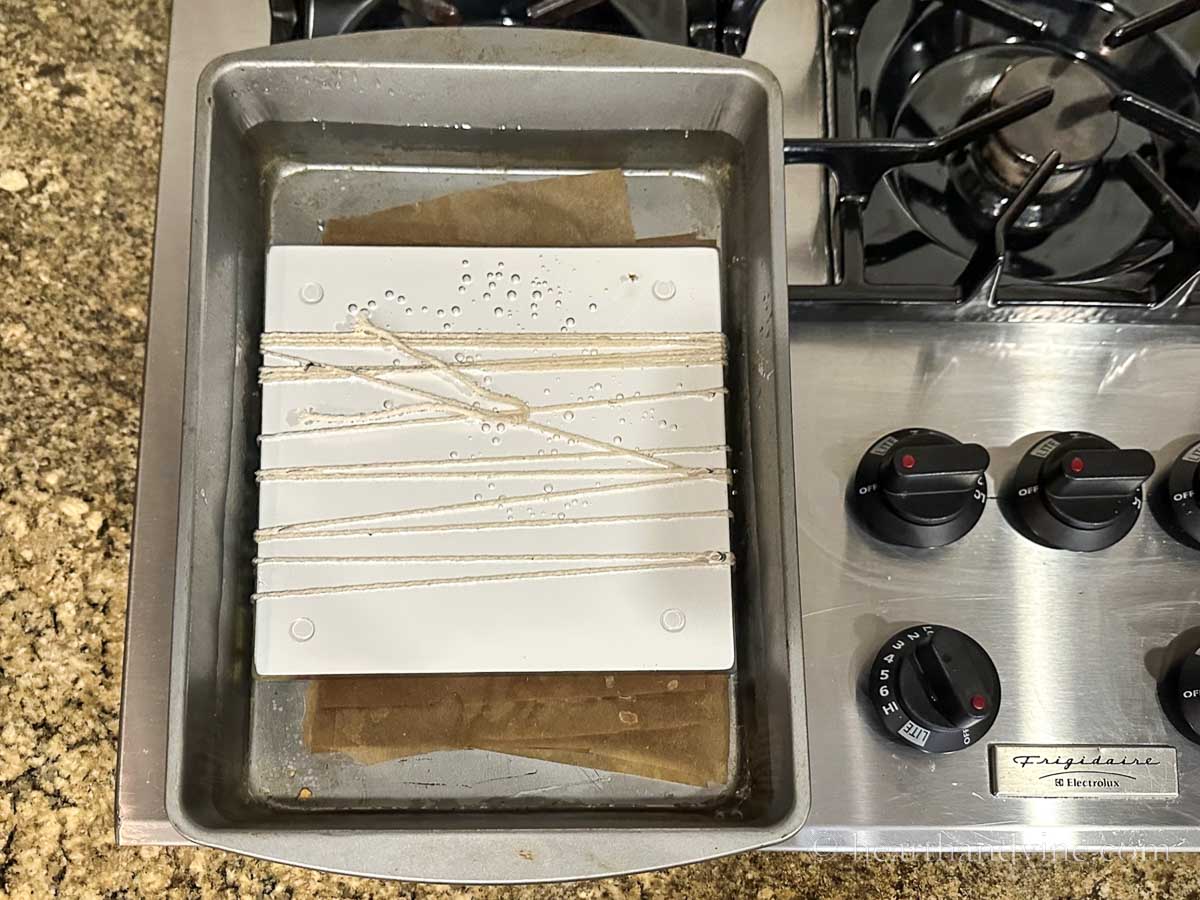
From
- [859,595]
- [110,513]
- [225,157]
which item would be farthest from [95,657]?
[859,595]

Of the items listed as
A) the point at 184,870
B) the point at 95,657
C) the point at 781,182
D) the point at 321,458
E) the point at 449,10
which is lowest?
the point at 184,870

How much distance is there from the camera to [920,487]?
0.51 meters

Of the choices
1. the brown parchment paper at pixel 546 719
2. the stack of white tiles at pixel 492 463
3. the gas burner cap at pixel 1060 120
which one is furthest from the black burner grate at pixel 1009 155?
the brown parchment paper at pixel 546 719

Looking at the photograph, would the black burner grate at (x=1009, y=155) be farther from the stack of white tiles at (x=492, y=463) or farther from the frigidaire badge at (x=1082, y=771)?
the frigidaire badge at (x=1082, y=771)

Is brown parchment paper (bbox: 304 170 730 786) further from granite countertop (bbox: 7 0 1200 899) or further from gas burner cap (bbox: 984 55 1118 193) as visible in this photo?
gas burner cap (bbox: 984 55 1118 193)

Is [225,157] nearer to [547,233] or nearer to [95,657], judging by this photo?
[547,233]

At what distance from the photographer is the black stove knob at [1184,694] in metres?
0.52

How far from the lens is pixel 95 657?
22.4 inches

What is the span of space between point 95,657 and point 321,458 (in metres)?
0.18

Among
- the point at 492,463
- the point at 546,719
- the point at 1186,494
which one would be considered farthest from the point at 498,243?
the point at 1186,494

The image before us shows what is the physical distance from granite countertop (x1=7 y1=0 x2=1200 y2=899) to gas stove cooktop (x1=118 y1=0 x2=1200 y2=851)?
22 mm

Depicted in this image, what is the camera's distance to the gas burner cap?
1.85ft

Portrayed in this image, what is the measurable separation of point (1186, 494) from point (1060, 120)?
0.23m

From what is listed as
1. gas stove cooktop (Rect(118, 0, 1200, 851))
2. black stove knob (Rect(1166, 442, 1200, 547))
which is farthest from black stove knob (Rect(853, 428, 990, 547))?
black stove knob (Rect(1166, 442, 1200, 547))
